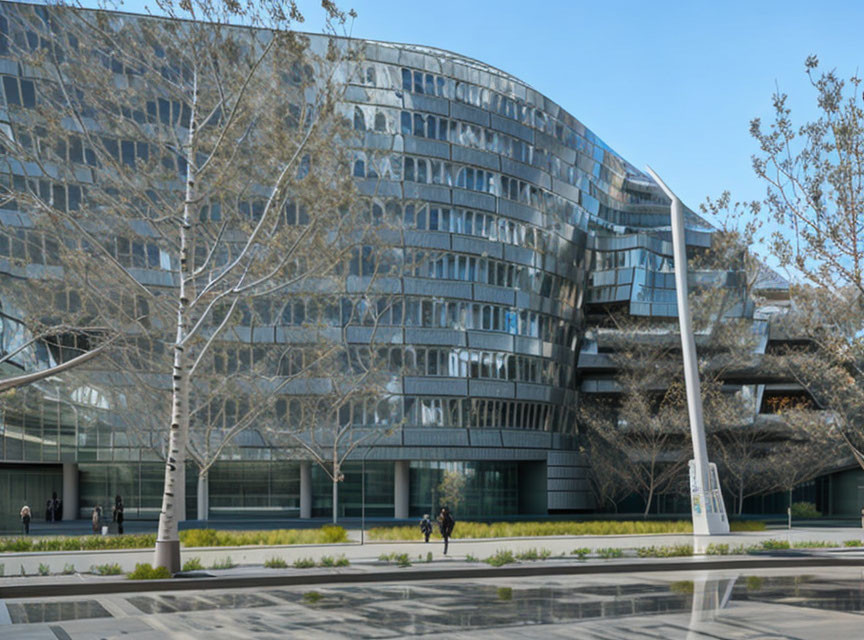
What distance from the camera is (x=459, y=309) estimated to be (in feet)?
211

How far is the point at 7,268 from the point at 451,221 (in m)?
26.5

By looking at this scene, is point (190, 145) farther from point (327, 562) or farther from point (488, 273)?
point (488, 273)

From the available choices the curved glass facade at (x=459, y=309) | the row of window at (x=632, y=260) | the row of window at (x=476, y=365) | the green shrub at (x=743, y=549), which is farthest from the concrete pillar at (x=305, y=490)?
the green shrub at (x=743, y=549)

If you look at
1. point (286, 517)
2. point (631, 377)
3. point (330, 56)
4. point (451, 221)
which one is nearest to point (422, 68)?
point (451, 221)

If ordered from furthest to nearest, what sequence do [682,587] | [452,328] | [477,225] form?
[477,225]
[452,328]
[682,587]

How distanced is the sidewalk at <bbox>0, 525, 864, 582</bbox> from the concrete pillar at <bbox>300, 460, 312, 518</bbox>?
24.6m

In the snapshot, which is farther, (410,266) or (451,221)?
(451,221)

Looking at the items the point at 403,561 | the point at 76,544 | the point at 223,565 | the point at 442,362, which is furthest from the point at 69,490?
the point at 403,561

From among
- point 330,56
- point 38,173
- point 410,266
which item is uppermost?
point 38,173

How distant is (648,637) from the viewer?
47.1 ft

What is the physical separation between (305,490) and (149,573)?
4315cm

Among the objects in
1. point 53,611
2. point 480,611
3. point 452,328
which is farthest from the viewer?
point 452,328

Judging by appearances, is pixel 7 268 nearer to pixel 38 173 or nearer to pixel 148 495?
pixel 38 173

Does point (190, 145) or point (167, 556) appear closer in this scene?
point (167, 556)
